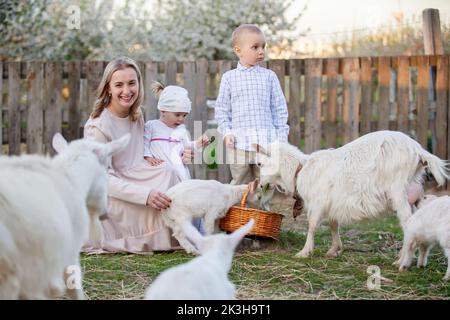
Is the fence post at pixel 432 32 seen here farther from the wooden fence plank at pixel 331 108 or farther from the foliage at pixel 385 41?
the foliage at pixel 385 41

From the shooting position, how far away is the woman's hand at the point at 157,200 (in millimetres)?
5512

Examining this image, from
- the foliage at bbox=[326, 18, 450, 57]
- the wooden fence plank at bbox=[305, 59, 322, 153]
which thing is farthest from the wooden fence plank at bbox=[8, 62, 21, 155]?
the foliage at bbox=[326, 18, 450, 57]

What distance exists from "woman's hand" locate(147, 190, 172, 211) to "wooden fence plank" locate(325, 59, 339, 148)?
3.92m

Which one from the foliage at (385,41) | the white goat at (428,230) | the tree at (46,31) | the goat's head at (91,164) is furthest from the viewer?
the tree at (46,31)

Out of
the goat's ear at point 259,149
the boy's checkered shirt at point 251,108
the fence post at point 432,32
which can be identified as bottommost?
the goat's ear at point 259,149

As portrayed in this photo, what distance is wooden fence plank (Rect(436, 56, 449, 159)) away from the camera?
29.2 ft

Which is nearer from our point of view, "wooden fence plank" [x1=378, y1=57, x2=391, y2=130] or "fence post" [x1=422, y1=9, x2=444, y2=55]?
"wooden fence plank" [x1=378, y1=57, x2=391, y2=130]

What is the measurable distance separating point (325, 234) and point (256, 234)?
1449 mm

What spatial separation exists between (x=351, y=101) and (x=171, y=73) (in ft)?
7.93

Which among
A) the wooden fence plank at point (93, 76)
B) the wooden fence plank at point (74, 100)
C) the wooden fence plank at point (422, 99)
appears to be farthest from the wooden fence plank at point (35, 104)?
the wooden fence plank at point (422, 99)

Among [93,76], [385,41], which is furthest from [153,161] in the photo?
[385,41]

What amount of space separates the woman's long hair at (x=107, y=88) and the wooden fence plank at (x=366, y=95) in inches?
160

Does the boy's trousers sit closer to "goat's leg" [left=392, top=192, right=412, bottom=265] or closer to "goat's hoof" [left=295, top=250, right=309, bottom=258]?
"goat's hoof" [left=295, top=250, right=309, bottom=258]
